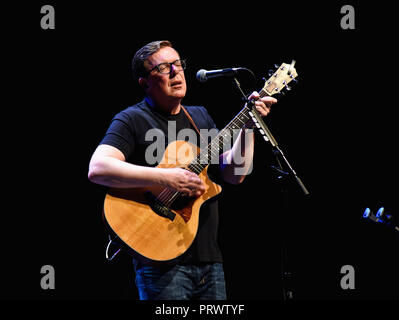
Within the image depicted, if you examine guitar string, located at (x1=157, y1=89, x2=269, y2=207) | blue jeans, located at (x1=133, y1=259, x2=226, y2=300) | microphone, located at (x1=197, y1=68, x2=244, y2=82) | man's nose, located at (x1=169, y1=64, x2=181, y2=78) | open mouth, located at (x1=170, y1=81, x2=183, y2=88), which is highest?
man's nose, located at (x1=169, y1=64, x2=181, y2=78)

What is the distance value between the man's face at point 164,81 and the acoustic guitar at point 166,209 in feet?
0.89

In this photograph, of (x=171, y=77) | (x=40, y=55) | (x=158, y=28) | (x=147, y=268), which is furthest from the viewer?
(x=158, y=28)

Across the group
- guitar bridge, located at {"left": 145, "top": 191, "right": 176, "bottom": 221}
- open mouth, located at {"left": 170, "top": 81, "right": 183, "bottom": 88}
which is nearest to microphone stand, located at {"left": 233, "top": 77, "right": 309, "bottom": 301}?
open mouth, located at {"left": 170, "top": 81, "right": 183, "bottom": 88}

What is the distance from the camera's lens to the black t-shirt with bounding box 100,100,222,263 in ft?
7.37

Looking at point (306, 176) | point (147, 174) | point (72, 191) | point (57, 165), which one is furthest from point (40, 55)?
point (306, 176)

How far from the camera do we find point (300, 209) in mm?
3631

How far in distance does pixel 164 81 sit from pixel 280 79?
0.67m

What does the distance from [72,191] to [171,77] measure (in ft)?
5.03

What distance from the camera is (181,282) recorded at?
2146 mm

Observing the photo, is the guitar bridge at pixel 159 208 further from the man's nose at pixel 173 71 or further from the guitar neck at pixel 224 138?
the man's nose at pixel 173 71

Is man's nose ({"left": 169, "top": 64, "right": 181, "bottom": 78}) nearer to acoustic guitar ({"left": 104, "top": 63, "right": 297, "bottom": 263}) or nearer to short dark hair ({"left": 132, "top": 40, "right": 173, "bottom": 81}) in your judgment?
short dark hair ({"left": 132, "top": 40, "right": 173, "bottom": 81})

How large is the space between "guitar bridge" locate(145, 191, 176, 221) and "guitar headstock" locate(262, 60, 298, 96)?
33.5 inches

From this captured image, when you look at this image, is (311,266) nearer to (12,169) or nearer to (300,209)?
(300,209)

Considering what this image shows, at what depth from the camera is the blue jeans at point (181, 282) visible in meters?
2.12
